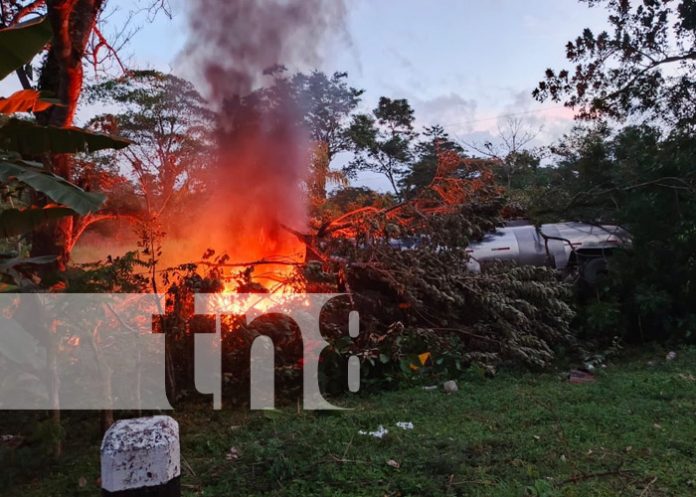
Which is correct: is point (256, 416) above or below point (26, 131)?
below

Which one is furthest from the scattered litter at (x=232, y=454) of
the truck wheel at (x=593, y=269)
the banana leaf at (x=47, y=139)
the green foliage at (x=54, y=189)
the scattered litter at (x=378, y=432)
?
the truck wheel at (x=593, y=269)

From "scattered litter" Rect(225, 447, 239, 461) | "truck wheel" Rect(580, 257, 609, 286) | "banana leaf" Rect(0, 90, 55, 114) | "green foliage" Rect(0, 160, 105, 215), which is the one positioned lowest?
"scattered litter" Rect(225, 447, 239, 461)

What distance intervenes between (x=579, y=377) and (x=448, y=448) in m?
3.56

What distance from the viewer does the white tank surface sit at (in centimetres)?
1013


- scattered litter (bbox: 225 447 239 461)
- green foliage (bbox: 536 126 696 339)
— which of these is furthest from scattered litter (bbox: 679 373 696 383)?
scattered litter (bbox: 225 447 239 461)

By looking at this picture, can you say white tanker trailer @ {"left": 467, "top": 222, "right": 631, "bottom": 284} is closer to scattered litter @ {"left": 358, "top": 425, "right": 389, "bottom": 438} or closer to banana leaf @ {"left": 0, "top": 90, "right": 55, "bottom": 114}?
scattered litter @ {"left": 358, "top": 425, "right": 389, "bottom": 438}

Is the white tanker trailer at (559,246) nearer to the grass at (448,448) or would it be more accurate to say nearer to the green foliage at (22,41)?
the grass at (448,448)

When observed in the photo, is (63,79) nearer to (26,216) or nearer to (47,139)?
(47,139)

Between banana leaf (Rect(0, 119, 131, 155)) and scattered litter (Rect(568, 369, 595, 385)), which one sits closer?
banana leaf (Rect(0, 119, 131, 155))

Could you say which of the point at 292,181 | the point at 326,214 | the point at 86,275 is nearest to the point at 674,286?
A: the point at 326,214

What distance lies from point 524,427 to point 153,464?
3479 mm

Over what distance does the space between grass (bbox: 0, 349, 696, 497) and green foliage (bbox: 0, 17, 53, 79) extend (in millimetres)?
2892

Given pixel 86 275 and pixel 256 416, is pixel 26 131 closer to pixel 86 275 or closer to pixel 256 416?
pixel 86 275

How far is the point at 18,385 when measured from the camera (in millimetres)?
4836
